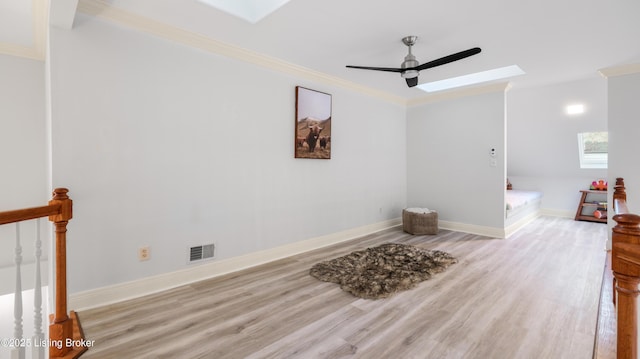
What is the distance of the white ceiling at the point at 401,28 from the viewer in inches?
95.3

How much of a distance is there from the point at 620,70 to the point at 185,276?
19.6 feet

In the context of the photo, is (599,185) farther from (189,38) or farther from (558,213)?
(189,38)

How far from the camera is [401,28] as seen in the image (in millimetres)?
2807

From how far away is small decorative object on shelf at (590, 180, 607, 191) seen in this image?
6094 mm

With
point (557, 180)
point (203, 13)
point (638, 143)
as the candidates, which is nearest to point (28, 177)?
point (203, 13)

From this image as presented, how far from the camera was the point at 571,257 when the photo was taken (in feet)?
12.6

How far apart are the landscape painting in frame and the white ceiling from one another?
444 mm

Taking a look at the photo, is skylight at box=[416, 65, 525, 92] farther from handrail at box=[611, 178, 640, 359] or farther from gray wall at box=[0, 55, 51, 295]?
gray wall at box=[0, 55, 51, 295]

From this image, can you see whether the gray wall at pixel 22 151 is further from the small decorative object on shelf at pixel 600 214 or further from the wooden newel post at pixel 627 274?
the small decorative object on shelf at pixel 600 214

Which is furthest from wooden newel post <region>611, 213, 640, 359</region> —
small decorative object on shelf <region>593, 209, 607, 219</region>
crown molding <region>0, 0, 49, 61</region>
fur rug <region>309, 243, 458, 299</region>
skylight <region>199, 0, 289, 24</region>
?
small decorative object on shelf <region>593, 209, 607, 219</region>

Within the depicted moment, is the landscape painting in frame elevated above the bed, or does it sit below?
above

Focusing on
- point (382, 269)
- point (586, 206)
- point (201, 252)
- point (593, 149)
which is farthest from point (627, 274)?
point (586, 206)

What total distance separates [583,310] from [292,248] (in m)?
2.97

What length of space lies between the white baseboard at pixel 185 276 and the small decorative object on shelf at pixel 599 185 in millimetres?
5892
